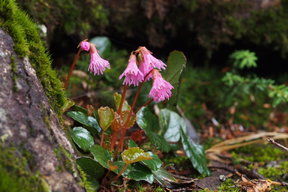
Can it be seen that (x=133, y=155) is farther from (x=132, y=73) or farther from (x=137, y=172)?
(x=132, y=73)

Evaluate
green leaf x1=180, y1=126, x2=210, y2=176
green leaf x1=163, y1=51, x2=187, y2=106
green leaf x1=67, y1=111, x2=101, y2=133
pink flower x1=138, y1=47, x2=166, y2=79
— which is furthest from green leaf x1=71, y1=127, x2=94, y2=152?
green leaf x1=180, y1=126, x2=210, y2=176

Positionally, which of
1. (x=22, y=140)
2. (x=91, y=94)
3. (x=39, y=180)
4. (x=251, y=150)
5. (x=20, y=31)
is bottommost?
(x=251, y=150)

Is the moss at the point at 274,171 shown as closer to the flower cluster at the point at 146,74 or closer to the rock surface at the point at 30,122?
the flower cluster at the point at 146,74

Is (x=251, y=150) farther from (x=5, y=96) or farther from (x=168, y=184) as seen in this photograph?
(x=5, y=96)

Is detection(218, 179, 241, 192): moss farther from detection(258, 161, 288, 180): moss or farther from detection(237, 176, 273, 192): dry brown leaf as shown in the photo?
detection(258, 161, 288, 180): moss

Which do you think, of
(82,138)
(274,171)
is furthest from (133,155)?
(274,171)

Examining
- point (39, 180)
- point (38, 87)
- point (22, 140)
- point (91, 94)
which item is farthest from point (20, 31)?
point (91, 94)
